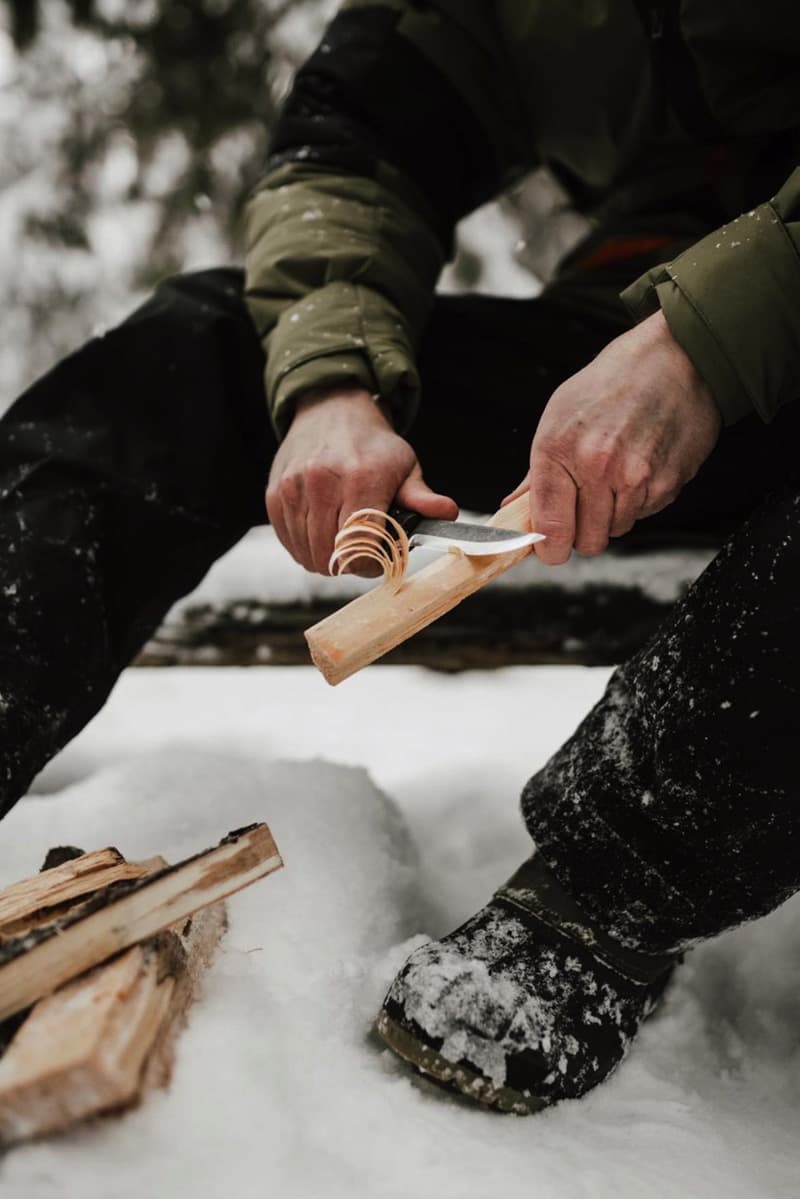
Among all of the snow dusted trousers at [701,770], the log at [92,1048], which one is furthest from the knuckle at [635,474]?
the log at [92,1048]

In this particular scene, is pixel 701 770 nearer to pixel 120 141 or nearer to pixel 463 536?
pixel 463 536

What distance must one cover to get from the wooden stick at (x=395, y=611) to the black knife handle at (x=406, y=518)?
0.21 feet

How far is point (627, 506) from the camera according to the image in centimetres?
77

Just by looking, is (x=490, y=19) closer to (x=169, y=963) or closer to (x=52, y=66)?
(x=169, y=963)

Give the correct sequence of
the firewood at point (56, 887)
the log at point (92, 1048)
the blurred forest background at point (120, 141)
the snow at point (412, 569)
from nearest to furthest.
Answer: the log at point (92, 1048), the firewood at point (56, 887), the snow at point (412, 569), the blurred forest background at point (120, 141)

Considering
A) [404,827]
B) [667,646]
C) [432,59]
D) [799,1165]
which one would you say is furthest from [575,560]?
[799,1165]

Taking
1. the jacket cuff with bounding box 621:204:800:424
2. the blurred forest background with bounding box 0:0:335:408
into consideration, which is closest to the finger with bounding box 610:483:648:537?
the jacket cuff with bounding box 621:204:800:424

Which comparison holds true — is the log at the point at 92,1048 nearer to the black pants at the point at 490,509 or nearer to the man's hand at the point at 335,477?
the black pants at the point at 490,509

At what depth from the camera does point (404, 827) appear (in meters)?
1.18

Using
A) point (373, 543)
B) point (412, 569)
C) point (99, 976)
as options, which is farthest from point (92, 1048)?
point (412, 569)

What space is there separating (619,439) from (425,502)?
21cm

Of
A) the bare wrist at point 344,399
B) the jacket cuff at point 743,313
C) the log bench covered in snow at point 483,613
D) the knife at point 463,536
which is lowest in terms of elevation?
the log bench covered in snow at point 483,613

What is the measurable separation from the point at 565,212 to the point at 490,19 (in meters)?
0.33

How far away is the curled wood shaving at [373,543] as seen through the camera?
790 millimetres
